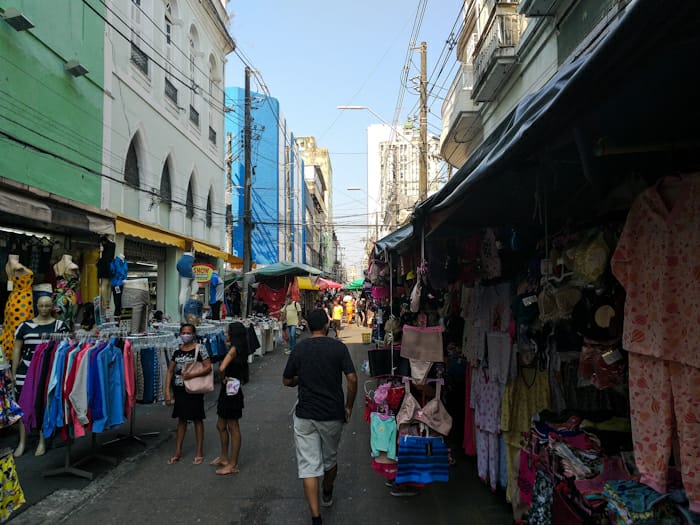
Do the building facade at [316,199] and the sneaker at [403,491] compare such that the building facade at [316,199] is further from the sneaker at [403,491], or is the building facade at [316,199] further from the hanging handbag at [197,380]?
the sneaker at [403,491]

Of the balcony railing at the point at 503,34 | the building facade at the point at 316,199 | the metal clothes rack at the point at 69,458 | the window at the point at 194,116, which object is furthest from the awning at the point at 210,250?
the building facade at the point at 316,199

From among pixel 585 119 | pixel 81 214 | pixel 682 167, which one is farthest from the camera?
pixel 81 214

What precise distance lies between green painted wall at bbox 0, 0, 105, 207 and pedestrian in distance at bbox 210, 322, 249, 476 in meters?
5.44

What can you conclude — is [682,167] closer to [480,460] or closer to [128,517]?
[480,460]

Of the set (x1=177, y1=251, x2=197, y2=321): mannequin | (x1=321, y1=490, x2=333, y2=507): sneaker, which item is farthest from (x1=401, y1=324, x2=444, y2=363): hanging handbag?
(x1=177, y1=251, x2=197, y2=321): mannequin

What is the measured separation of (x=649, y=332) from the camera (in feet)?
7.72

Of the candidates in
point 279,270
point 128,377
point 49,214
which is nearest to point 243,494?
point 128,377

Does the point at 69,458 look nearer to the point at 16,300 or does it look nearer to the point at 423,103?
the point at 16,300

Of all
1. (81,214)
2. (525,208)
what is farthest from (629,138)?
(81,214)

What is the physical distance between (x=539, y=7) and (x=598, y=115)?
8165mm

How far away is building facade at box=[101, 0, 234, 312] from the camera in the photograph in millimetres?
11656

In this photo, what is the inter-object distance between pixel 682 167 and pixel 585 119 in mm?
943

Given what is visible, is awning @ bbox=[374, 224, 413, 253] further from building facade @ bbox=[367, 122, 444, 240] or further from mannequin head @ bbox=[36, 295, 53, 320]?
building facade @ bbox=[367, 122, 444, 240]

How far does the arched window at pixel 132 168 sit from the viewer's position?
41.0 feet
